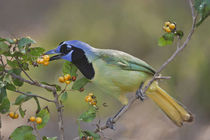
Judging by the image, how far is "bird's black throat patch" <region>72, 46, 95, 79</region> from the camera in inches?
107

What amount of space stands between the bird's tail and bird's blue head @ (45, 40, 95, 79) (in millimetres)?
558

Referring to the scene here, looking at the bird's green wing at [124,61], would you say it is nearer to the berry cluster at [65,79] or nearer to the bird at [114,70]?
the bird at [114,70]

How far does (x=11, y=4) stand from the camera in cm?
1245

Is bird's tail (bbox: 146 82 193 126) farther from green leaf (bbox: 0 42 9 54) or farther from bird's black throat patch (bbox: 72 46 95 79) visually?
green leaf (bbox: 0 42 9 54)

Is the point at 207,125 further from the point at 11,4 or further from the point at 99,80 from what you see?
the point at 11,4

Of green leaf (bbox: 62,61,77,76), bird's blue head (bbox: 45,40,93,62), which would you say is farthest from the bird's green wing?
green leaf (bbox: 62,61,77,76)

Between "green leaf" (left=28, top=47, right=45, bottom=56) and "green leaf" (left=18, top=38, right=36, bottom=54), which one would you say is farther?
"green leaf" (left=28, top=47, right=45, bottom=56)

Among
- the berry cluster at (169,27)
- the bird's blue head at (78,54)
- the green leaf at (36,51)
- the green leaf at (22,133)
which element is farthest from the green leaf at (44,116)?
the berry cluster at (169,27)

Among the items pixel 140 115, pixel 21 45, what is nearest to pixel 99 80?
pixel 21 45

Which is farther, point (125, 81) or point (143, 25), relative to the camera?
point (143, 25)

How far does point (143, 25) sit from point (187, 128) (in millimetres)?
1940

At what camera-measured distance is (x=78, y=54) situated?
2.78 metres

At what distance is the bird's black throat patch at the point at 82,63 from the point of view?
2.73 m

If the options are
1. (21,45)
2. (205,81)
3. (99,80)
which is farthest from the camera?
(205,81)
